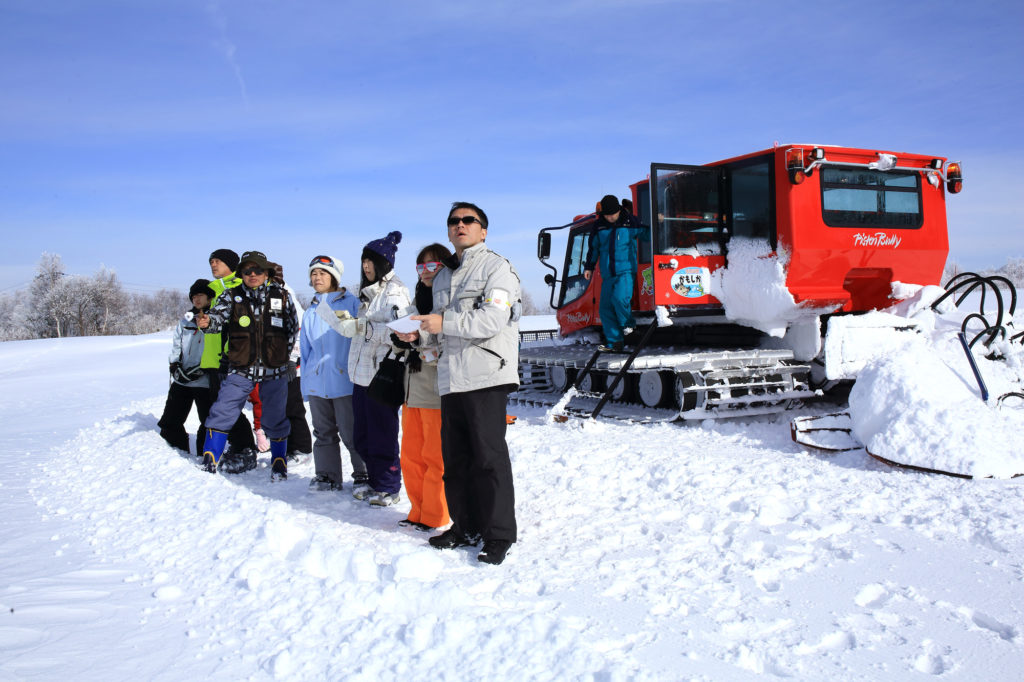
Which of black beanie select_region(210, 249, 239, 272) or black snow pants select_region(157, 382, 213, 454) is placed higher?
black beanie select_region(210, 249, 239, 272)

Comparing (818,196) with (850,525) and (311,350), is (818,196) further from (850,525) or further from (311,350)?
(311,350)

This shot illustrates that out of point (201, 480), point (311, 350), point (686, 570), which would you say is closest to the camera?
point (686, 570)

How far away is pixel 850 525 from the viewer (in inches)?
143

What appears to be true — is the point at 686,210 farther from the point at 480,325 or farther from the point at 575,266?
the point at 480,325

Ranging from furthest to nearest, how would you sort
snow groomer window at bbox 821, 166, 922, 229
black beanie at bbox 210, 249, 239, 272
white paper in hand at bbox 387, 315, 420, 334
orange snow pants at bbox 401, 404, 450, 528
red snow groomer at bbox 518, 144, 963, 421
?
snow groomer window at bbox 821, 166, 922, 229 < red snow groomer at bbox 518, 144, 963, 421 < black beanie at bbox 210, 249, 239, 272 < orange snow pants at bbox 401, 404, 450, 528 < white paper in hand at bbox 387, 315, 420, 334

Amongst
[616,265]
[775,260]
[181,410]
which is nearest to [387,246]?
[181,410]

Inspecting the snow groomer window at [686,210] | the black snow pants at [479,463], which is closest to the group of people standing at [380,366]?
the black snow pants at [479,463]

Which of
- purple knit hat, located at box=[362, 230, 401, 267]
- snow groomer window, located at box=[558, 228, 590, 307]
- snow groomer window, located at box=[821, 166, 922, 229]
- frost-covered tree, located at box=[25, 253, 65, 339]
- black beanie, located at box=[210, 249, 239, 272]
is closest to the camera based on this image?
purple knit hat, located at box=[362, 230, 401, 267]

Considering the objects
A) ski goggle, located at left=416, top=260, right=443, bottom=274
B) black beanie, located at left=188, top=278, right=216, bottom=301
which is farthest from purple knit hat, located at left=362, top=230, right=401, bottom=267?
black beanie, located at left=188, top=278, right=216, bottom=301

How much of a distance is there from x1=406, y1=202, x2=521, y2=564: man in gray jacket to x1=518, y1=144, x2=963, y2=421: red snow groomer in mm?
3571

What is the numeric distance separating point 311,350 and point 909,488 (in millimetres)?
4144

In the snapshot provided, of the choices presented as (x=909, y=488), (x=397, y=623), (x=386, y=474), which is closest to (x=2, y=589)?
(x=397, y=623)

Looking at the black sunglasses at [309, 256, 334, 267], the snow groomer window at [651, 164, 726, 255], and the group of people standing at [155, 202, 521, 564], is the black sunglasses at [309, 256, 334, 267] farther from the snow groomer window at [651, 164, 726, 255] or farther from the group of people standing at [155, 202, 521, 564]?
the snow groomer window at [651, 164, 726, 255]

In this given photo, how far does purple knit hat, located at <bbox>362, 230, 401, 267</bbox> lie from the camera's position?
4672 millimetres
